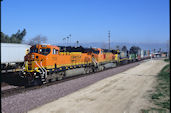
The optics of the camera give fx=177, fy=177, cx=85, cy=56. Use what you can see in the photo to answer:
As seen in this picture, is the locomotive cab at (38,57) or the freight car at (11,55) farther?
the freight car at (11,55)

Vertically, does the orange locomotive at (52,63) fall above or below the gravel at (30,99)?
above

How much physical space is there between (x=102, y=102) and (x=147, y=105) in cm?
263

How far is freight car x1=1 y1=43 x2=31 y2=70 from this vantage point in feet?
83.5

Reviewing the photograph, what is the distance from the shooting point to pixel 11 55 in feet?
87.6

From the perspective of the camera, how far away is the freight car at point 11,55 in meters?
25.5

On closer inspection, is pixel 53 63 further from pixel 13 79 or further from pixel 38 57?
pixel 13 79

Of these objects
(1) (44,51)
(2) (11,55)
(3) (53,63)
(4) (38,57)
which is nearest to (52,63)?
(3) (53,63)

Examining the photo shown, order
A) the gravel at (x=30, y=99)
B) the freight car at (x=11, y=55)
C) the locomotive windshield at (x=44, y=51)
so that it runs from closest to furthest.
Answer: the gravel at (x=30, y=99) → the locomotive windshield at (x=44, y=51) → the freight car at (x=11, y=55)

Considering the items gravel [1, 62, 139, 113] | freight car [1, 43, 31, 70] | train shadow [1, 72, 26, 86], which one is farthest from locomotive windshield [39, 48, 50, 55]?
freight car [1, 43, 31, 70]

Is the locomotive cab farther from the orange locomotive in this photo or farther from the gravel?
the gravel

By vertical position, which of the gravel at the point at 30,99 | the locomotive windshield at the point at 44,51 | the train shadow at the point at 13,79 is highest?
the locomotive windshield at the point at 44,51

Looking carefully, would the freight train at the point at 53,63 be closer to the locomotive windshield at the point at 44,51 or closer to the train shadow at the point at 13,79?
the locomotive windshield at the point at 44,51

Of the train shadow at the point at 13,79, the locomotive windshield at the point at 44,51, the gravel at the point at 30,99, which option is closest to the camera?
the gravel at the point at 30,99

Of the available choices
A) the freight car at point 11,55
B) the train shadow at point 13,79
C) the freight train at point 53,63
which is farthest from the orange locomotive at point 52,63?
the freight car at point 11,55
